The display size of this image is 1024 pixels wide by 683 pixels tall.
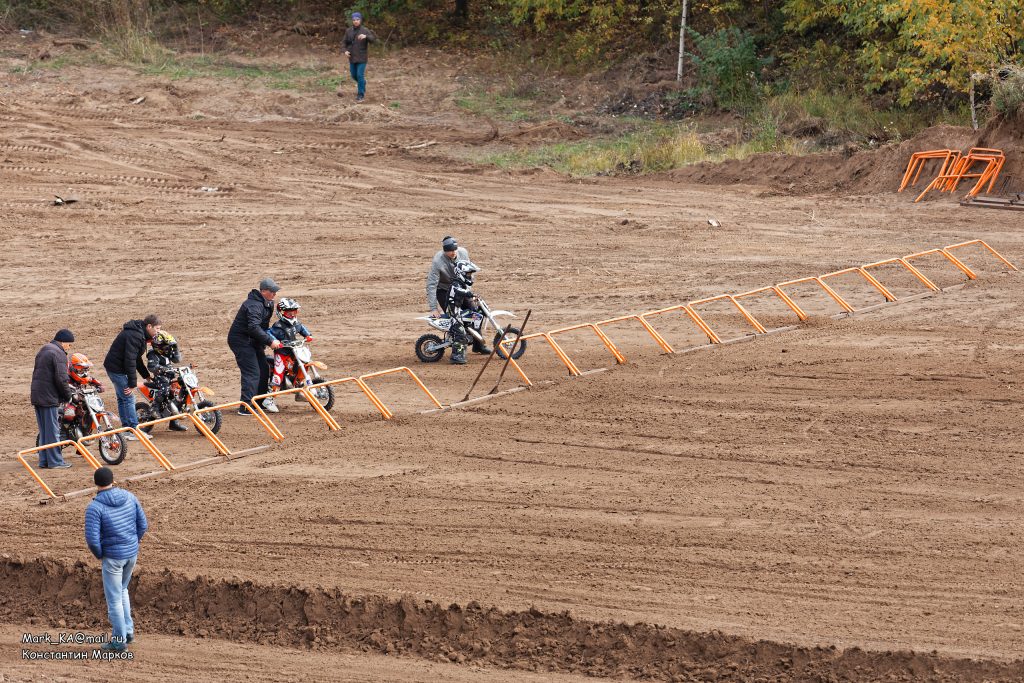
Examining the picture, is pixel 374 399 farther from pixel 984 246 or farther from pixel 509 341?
pixel 984 246

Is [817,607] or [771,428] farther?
[771,428]

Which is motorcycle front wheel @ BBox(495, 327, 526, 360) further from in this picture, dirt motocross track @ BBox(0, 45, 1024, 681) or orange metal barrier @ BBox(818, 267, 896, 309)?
orange metal barrier @ BBox(818, 267, 896, 309)

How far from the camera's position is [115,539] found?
9930 millimetres

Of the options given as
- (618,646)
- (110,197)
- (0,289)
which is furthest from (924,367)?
(110,197)

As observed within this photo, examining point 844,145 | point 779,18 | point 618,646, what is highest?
point 779,18

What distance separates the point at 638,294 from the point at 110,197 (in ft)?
36.6

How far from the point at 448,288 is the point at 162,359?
4.09 m

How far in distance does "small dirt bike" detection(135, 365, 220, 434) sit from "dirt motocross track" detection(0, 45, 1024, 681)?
31cm

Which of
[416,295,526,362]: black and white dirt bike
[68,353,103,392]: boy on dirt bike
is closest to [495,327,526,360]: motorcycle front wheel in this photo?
[416,295,526,362]: black and white dirt bike

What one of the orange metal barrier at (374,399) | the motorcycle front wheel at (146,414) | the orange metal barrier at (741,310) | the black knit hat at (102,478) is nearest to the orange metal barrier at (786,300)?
the orange metal barrier at (741,310)

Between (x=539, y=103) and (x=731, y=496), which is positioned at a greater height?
(x=539, y=103)

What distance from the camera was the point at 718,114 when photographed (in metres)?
31.0

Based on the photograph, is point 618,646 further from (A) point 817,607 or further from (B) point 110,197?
(B) point 110,197

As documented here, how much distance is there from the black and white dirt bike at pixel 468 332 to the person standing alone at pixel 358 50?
628 inches
